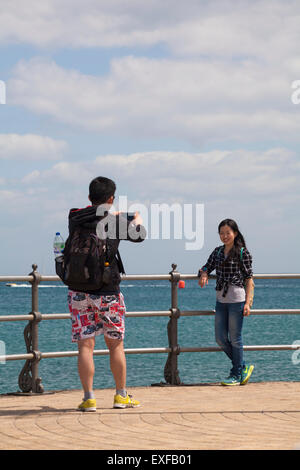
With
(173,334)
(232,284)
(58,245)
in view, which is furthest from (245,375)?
(58,245)

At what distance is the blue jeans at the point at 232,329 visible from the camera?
26.0 feet

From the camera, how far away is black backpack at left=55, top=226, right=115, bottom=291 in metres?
5.93

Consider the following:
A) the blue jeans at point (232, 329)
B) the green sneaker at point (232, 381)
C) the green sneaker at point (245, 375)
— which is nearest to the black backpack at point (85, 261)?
the blue jeans at point (232, 329)

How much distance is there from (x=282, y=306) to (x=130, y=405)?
88.4 m

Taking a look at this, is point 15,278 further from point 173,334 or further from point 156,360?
point 156,360

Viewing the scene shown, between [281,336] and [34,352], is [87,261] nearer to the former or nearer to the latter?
[34,352]

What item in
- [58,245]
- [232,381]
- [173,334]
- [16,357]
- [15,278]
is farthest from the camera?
[173,334]

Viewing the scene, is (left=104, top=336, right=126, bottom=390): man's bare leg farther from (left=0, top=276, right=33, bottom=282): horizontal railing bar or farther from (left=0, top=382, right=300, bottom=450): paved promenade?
(left=0, top=276, right=33, bottom=282): horizontal railing bar

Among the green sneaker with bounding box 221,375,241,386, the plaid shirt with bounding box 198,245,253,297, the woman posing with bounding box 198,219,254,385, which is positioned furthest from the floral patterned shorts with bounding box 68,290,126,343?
the green sneaker with bounding box 221,375,241,386

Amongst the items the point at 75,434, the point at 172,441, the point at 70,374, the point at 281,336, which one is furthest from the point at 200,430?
the point at 281,336

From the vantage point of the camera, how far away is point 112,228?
6043mm

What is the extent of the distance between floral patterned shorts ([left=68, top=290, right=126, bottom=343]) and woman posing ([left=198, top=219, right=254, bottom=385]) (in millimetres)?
1940

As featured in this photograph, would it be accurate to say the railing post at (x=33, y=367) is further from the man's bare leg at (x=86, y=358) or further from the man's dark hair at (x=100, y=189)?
the man's dark hair at (x=100, y=189)

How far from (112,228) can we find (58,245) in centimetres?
74
